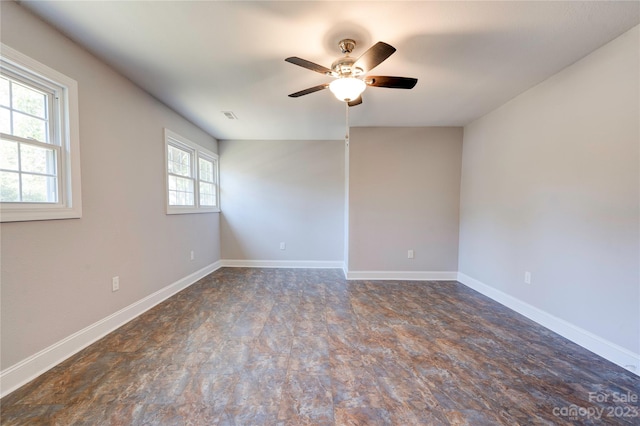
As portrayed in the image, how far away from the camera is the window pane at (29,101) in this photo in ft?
5.48

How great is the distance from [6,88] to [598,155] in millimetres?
4338

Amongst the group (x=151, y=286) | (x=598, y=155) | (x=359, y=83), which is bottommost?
(x=151, y=286)

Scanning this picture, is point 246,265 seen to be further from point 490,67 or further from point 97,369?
point 490,67

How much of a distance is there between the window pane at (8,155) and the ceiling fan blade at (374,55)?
2383mm

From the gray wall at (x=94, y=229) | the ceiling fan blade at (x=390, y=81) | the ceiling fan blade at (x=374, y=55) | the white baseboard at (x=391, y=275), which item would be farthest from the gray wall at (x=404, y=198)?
the gray wall at (x=94, y=229)

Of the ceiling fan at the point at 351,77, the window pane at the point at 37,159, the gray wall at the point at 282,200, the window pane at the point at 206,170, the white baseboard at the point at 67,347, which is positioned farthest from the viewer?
the gray wall at the point at 282,200

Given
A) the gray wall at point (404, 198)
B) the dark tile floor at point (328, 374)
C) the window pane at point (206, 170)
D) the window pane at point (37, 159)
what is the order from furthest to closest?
1. the window pane at point (206, 170)
2. the gray wall at point (404, 198)
3. the window pane at point (37, 159)
4. the dark tile floor at point (328, 374)

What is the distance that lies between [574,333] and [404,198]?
2.40 m

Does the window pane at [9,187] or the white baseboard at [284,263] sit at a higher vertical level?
the window pane at [9,187]

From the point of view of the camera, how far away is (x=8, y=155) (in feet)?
5.32

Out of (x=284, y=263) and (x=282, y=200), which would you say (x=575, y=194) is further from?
(x=284, y=263)

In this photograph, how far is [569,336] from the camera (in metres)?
2.24

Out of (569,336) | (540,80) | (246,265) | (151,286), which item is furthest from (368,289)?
(540,80)

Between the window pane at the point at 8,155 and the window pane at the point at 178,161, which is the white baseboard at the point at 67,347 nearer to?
the window pane at the point at 8,155
